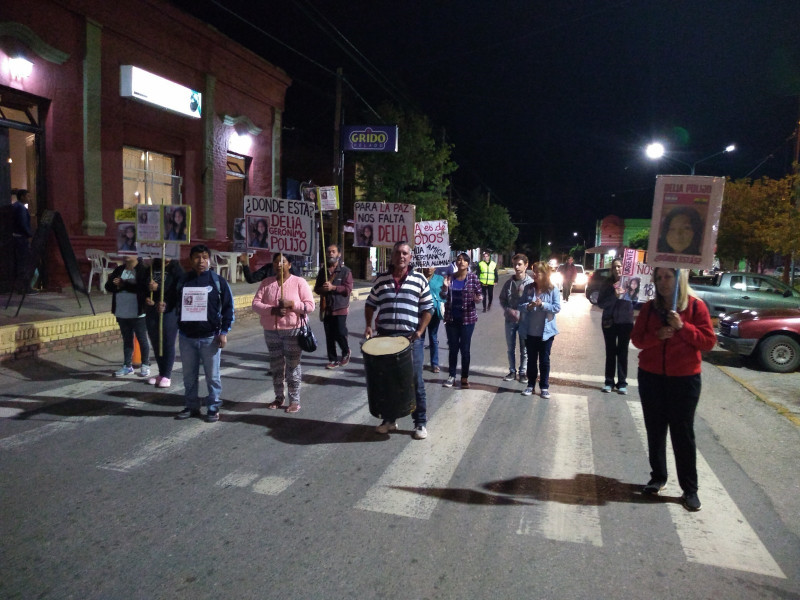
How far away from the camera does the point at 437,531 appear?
3939 mm

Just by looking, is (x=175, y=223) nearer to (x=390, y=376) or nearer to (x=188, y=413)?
(x=188, y=413)

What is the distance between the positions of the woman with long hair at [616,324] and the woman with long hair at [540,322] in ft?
2.40

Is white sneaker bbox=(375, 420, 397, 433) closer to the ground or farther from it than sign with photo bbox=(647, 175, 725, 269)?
closer to the ground

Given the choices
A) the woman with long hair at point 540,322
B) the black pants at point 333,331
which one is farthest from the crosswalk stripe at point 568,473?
the black pants at point 333,331

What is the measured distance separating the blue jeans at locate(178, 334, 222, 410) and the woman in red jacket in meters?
4.30

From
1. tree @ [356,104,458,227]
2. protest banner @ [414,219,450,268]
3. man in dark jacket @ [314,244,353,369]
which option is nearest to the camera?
man in dark jacket @ [314,244,353,369]

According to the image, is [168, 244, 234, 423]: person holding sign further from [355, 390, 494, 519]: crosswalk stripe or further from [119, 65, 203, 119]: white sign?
[119, 65, 203, 119]: white sign

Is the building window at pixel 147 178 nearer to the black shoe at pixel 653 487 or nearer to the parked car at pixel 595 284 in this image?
the black shoe at pixel 653 487

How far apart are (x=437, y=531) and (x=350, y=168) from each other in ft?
117

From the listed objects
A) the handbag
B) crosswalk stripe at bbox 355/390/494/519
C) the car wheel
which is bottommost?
crosswalk stripe at bbox 355/390/494/519

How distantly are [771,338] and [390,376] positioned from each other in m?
8.06

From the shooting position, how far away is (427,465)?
17.0ft

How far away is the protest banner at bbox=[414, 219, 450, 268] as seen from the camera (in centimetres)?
1094

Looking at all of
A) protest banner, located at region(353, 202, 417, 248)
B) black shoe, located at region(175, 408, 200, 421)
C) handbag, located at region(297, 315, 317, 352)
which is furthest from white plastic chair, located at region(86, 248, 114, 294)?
handbag, located at region(297, 315, 317, 352)
